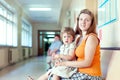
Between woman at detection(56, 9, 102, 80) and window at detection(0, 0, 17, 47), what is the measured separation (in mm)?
8310

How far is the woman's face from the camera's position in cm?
236

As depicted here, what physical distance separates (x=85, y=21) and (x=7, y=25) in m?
10.0

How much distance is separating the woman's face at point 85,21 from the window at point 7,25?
830 centimetres

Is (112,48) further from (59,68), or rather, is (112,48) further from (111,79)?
(59,68)

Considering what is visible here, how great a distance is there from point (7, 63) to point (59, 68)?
906 centimetres

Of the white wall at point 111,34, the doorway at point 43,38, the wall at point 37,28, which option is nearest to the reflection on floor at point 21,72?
the white wall at point 111,34

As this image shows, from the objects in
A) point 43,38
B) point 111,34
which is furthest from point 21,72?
point 43,38

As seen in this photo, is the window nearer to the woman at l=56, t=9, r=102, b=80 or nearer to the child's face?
the child's face

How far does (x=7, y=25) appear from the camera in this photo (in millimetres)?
11922

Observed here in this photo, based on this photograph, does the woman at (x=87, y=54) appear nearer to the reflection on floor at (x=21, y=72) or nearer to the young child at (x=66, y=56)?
the young child at (x=66, y=56)

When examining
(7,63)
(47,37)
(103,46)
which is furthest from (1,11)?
(47,37)

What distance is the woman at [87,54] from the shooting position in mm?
2212

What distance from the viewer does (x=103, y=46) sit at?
9.56ft

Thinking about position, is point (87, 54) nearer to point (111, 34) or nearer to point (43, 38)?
point (111, 34)
